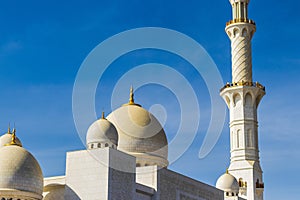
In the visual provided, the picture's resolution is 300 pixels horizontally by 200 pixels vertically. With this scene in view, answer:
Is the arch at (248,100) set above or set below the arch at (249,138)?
above

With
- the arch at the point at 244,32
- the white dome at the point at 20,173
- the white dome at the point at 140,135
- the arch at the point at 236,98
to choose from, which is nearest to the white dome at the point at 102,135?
the white dome at the point at 140,135

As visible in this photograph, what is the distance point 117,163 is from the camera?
2192 cm

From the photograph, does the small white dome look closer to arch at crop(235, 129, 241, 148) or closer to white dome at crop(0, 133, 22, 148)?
arch at crop(235, 129, 241, 148)

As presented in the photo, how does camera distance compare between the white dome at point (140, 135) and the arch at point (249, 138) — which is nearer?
the white dome at point (140, 135)

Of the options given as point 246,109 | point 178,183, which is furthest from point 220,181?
point 178,183

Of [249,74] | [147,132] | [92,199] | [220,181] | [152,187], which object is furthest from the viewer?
[249,74]

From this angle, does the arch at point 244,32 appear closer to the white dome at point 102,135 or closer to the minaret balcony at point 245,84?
the minaret balcony at point 245,84

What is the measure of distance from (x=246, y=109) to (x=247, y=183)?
4.01 m

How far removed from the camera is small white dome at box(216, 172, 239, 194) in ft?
102

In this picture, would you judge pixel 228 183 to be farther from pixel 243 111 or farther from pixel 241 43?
pixel 241 43

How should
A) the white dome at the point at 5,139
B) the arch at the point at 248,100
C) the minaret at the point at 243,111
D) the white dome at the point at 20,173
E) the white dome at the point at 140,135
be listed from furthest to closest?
the arch at the point at 248,100, the minaret at the point at 243,111, the white dome at the point at 5,139, the white dome at the point at 140,135, the white dome at the point at 20,173

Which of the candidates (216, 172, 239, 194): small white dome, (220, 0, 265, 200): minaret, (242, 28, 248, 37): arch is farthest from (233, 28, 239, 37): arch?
(216, 172, 239, 194): small white dome

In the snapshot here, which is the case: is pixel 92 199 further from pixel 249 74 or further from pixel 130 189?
pixel 249 74

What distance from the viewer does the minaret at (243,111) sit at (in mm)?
32656
